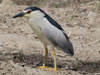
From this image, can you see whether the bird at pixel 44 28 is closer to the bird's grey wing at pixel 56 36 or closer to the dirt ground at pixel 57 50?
the bird's grey wing at pixel 56 36

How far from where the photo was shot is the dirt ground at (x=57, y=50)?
26.2ft

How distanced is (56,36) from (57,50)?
83.8 inches

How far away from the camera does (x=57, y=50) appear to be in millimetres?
10094

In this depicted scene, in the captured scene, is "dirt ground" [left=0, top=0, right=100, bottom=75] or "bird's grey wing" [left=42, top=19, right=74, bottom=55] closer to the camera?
"bird's grey wing" [left=42, top=19, right=74, bottom=55]

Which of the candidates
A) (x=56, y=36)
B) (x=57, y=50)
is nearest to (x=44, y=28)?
(x=56, y=36)

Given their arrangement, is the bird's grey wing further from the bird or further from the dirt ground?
the dirt ground

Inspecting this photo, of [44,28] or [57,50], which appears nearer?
[44,28]

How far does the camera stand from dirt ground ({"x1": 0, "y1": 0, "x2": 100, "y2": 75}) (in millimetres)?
7988

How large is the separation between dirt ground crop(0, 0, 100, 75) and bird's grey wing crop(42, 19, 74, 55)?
0.54 m

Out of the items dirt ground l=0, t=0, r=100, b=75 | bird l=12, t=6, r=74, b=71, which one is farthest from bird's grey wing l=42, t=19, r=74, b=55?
dirt ground l=0, t=0, r=100, b=75

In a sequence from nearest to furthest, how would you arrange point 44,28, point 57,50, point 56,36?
point 44,28, point 56,36, point 57,50

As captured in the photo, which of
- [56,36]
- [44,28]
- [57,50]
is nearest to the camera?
[44,28]

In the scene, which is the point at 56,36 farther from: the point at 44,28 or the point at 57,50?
the point at 57,50

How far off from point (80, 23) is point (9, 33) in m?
3.27
